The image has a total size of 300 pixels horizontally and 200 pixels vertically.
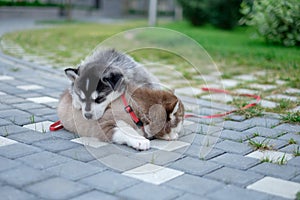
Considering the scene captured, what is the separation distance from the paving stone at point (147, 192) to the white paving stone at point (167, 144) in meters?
0.78

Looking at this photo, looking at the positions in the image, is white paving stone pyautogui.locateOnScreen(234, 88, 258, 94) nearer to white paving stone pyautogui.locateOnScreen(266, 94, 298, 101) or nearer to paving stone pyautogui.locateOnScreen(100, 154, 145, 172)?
white paving stone pyautogui.locateOnScreen(266, 94, 298, 101)

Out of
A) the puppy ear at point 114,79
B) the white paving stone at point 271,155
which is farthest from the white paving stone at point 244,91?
the puppy ear at point 114,79

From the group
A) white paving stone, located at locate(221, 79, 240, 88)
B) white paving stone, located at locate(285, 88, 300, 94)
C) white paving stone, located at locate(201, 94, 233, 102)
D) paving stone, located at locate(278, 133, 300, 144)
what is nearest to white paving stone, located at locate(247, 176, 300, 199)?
paving stone, located at locate(278, 133, 300, 144)

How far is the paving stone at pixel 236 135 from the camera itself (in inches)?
149

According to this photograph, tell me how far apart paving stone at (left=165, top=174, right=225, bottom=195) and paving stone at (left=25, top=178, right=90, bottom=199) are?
552mm

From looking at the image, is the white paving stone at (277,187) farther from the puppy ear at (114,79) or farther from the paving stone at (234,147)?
the puppy ear at (114,79)

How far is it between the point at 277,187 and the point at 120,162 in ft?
3.50

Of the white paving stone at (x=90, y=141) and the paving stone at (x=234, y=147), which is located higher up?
the paving stone at (x=234, y=147)

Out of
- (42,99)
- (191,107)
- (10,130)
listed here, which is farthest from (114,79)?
(42,99)

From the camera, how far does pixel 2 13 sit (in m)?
17.3

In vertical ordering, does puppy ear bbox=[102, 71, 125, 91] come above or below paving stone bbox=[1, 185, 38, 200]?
above

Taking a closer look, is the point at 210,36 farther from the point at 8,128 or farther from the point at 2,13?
the point at 2,13

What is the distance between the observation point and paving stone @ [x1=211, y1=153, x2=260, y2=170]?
10.2 feet

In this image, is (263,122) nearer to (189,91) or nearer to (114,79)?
(189,91)
